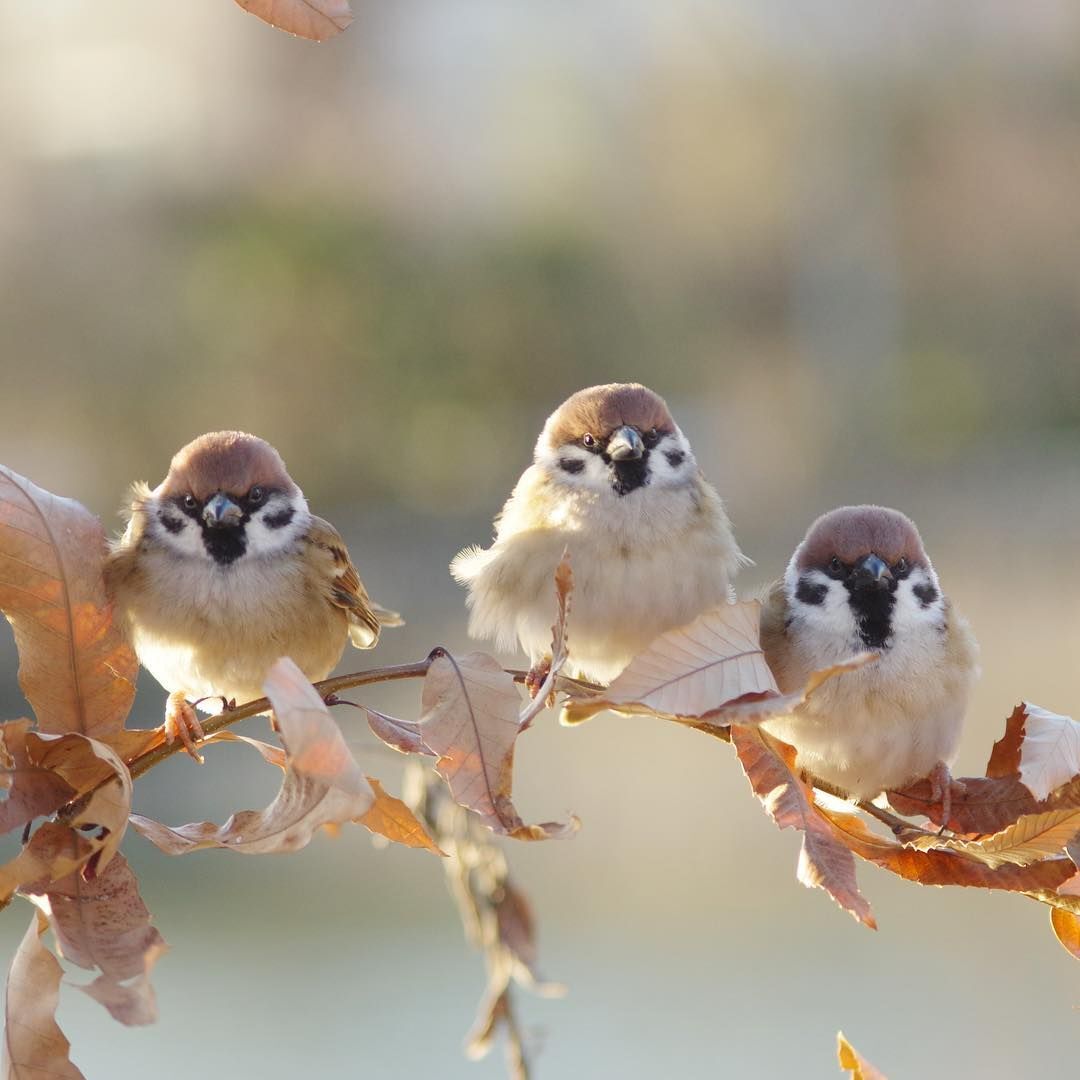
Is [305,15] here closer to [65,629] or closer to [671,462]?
[65,629]

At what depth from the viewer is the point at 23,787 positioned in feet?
2.39

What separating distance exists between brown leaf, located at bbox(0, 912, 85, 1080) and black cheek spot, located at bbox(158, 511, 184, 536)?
2.92 feet

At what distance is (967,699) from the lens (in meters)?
1.51

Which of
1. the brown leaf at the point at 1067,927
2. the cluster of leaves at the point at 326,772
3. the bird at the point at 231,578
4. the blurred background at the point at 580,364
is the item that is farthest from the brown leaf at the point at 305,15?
the blurred background at the point at 580,364

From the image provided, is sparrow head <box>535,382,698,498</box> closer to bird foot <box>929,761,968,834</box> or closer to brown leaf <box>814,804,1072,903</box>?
bird foot <box>929,761,968,834</box>

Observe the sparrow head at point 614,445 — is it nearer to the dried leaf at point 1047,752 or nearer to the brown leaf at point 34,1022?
the dried leaf at point 1047,752

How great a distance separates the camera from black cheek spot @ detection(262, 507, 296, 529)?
166 cm

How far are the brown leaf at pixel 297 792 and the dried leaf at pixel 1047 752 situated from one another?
0.33 metres

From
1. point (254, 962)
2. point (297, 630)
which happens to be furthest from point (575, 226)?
point (297, 630)

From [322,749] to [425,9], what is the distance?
13642 mm

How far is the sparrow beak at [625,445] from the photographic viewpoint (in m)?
1.69

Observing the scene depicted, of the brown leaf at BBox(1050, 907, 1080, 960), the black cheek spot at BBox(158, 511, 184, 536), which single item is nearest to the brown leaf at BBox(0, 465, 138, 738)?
the brown leaf at BBox(1050, 907, 1080, 960)

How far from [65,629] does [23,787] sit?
0.10 meters

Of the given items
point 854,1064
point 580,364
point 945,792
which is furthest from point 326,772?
point 580,364
